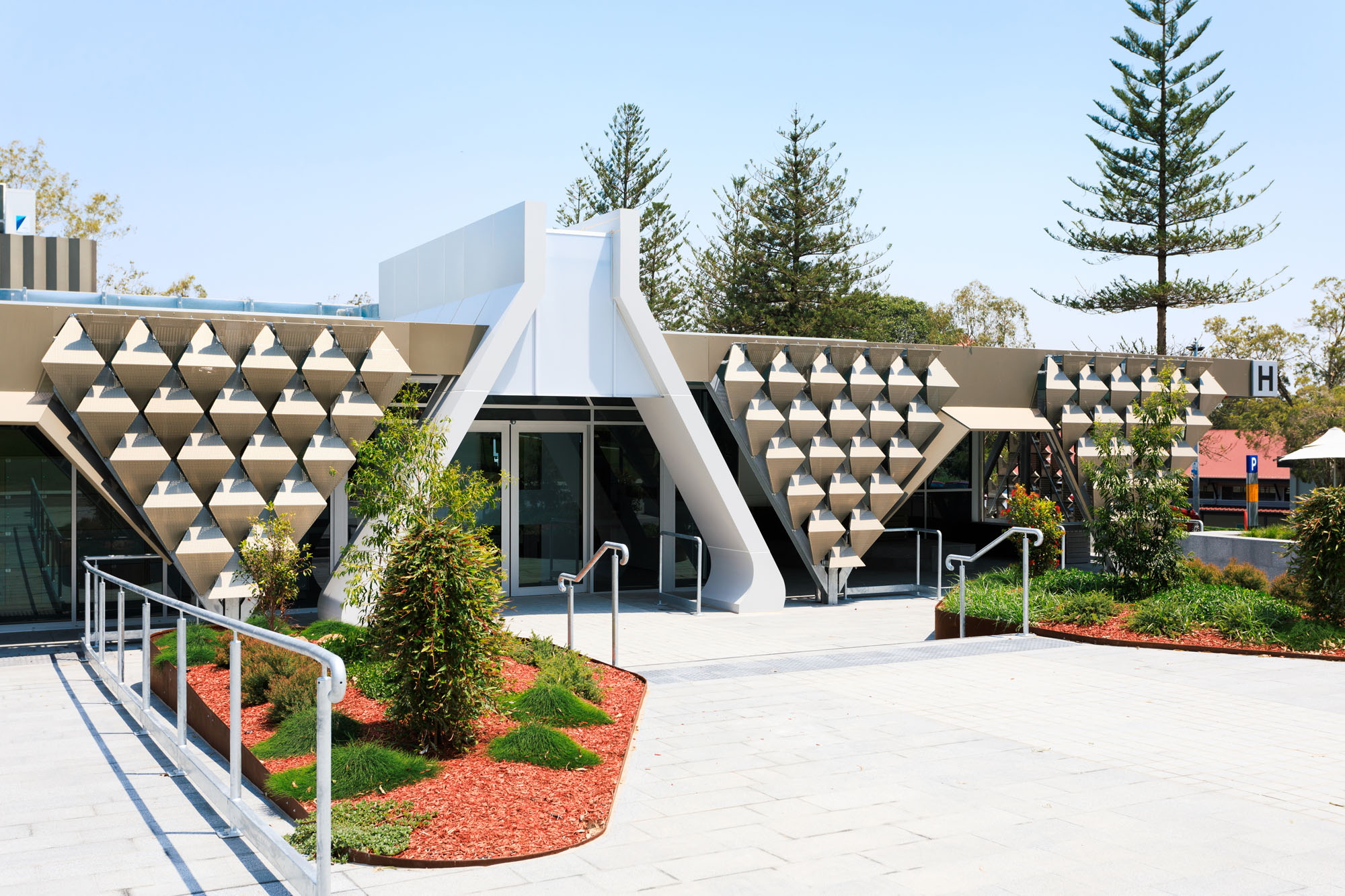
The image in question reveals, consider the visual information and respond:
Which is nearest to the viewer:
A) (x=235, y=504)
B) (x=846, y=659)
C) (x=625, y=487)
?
(x=846, y=659)

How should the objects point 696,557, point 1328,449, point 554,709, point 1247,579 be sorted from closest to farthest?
point 554,709 < point 1247,579 < point 696,557 < point 1328,449

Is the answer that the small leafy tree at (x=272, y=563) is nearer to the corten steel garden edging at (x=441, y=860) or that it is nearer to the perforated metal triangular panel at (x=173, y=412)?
the perforated metal triangular panel at (x=173, y=412)

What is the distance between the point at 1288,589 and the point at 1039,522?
297 cm

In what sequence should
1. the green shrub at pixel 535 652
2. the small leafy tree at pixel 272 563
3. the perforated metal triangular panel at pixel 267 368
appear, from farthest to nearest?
the perforated metal triangular panel at pixel 267 368, the small leafy tree at pixel 272 563, the green shrub at pixel 535 652

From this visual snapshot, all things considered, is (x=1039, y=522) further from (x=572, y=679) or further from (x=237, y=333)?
(x=237, y=333)

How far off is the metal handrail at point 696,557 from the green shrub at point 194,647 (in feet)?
20.4

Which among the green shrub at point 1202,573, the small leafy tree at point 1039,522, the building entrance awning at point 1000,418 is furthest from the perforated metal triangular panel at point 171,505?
the green shrub at point 1202,573

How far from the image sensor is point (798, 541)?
1598cm

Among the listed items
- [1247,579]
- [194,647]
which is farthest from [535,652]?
[1247,579]

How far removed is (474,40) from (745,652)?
1055cm

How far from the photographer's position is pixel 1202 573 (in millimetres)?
14977

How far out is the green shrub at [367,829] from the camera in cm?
554

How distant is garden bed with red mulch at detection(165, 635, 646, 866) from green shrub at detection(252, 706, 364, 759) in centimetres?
9

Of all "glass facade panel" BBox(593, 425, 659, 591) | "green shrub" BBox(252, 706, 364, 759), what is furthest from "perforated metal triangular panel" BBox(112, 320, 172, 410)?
"glass facade panel" BBox(593, 425, 659, 591)
